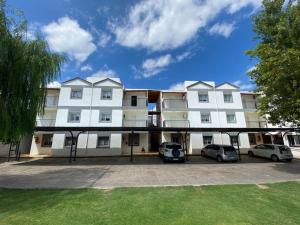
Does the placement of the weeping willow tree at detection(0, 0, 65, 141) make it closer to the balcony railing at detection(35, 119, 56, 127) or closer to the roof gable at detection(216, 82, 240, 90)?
the balcony railing at detection(35, 119, 56, 127)

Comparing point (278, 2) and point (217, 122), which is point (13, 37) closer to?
point (278, 2)

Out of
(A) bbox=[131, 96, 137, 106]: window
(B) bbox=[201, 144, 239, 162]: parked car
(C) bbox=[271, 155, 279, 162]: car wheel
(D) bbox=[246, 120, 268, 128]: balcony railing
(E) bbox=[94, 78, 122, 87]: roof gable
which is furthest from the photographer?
(A) bbox=[131, 96, 137, 106]: window

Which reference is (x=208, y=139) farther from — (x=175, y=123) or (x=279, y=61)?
(x=279, y=61)

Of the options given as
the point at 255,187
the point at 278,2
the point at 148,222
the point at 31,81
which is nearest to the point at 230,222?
the point at 148,222

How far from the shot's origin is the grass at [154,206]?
190 inches

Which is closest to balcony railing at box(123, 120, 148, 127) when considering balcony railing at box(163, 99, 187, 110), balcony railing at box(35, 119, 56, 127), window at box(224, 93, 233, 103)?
balcony railing at box(163, 99, 187, 110)

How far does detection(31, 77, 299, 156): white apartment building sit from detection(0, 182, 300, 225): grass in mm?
15239

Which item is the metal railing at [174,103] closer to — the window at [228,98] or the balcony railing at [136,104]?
the balcony railing at [136,104]

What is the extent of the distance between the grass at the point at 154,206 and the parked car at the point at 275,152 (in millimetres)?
11423

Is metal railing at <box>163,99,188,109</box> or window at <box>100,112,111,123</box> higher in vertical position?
metal railing at <box>163,99,188,109</box>

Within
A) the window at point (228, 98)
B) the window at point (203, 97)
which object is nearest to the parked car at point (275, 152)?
the window at point (228, 98)

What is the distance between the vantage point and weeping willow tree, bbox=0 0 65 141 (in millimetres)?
8695

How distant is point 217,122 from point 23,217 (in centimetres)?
2324

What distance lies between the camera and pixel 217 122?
24359 mm
